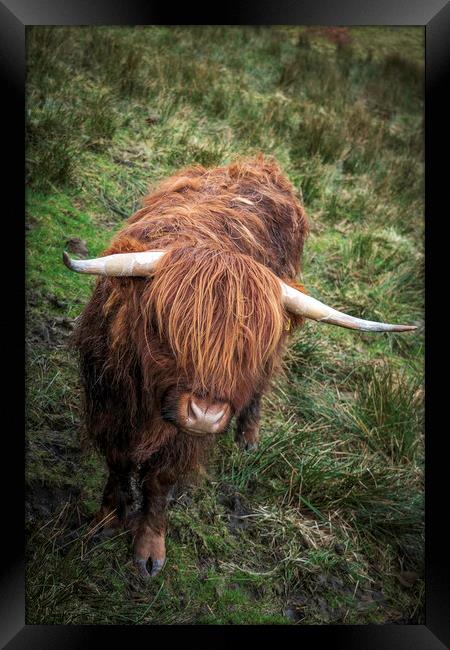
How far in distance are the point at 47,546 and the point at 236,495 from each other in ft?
2.62

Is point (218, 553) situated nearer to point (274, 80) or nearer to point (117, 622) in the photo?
point (117, 622)

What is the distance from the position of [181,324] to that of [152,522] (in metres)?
1.04

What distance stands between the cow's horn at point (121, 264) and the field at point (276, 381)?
0.67 m

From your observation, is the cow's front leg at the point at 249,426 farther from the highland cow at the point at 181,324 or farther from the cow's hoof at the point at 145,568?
the cow's hoof at the point at 145,568

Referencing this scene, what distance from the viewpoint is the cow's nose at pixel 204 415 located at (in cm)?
174

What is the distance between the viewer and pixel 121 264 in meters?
1.76

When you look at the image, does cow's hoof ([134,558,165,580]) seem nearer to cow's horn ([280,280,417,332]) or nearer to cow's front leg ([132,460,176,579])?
cow's front leg ([132,460,176,579])

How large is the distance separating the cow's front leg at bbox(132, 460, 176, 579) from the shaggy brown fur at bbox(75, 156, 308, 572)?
0.09m

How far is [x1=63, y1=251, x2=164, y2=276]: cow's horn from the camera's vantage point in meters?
1.70

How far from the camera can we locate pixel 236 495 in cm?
259
